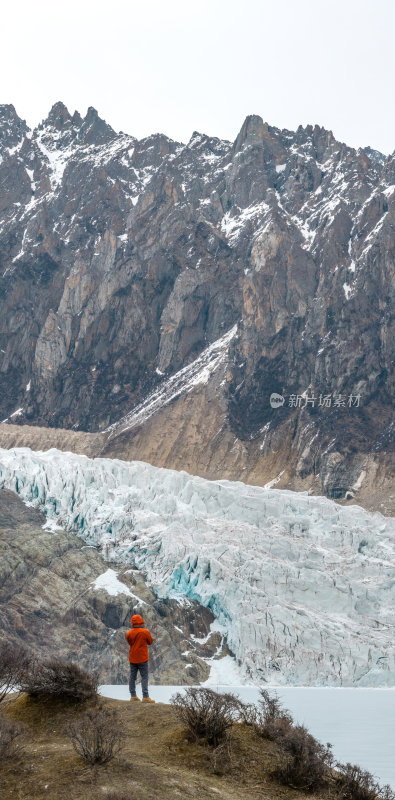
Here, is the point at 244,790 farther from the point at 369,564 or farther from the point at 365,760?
the point at 369,564

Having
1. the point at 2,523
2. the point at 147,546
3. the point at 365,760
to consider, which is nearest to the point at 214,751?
the point at 365,760

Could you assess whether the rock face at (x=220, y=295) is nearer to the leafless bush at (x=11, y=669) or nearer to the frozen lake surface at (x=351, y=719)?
the frozen lake surface at (x=351, y=719)

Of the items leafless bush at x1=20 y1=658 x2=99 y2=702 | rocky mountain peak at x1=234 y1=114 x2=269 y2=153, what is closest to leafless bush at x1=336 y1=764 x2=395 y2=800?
leafless bush at x1=20 y1=658 x2=99 y2=702

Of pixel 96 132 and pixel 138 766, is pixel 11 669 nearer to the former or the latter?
pixel 138 766

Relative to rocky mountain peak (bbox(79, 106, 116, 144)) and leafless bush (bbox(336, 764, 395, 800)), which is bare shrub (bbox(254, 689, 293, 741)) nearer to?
leafless bush (bbox(336, 764, 395, 800))

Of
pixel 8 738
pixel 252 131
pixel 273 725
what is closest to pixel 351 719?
pixel 273 725

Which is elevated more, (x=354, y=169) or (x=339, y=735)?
(x=354, y=169)
